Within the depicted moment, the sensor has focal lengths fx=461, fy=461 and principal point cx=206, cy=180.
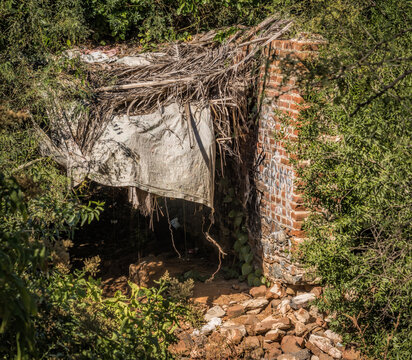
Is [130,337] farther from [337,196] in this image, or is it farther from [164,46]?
[164,46]

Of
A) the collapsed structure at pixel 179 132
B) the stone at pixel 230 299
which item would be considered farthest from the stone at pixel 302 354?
the stone at pixel 230 299

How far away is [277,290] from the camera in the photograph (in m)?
5.80

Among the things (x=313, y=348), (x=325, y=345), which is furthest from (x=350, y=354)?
(x=313, y=348)

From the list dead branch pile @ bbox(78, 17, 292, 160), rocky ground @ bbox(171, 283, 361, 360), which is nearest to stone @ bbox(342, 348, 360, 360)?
rocky ground @ bbox(171, 283, 361, 360)

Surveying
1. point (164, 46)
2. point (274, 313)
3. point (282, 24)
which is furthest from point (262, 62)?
point (274, 313)

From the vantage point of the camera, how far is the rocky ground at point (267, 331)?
482 cm

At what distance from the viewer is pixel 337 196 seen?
448cm

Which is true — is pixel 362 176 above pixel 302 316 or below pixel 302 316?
above

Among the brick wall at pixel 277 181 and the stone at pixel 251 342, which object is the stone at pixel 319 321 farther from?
the stone at pixel 251 342

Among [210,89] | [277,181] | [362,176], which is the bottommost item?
[277,181]

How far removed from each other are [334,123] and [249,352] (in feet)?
8.36

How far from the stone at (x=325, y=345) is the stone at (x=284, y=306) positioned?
53cm

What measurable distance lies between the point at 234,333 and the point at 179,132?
2365 mm

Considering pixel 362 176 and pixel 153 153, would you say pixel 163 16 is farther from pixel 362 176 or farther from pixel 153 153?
pixel 362 176
